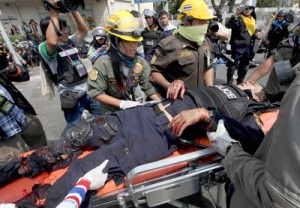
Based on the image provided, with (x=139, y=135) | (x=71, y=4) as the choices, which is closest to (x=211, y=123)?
(x=139, y=135)

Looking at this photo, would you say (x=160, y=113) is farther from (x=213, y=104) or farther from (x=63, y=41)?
(x=63, y=41)

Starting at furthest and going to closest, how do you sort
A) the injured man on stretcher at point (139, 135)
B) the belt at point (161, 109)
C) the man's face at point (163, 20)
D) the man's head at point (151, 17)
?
the man's head at point (151, 17) → the man's face at point (163, 20) → the belt at point (161, 109) → the injured man on stretcher at point (139, 135)

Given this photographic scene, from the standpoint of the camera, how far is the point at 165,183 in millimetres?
1306

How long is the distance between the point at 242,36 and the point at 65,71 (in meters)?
4.17

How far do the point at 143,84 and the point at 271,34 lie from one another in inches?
241

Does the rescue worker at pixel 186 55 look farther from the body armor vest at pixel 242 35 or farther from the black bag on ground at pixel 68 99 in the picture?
the body armor vest at pixel 242 35

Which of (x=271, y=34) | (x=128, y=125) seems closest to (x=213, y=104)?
(x=128, y=125)

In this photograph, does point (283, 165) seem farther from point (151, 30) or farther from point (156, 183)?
point (151, 30)

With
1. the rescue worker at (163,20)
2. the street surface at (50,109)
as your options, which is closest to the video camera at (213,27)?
the rescue worker at (163,20)

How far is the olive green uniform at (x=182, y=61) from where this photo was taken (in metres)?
2.13

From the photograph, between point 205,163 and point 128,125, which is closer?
point 205,163

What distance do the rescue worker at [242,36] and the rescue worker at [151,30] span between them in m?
1.86

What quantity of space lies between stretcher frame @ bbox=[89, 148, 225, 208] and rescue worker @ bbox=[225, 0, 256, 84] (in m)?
3.80

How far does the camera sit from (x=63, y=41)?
7.80 feet
